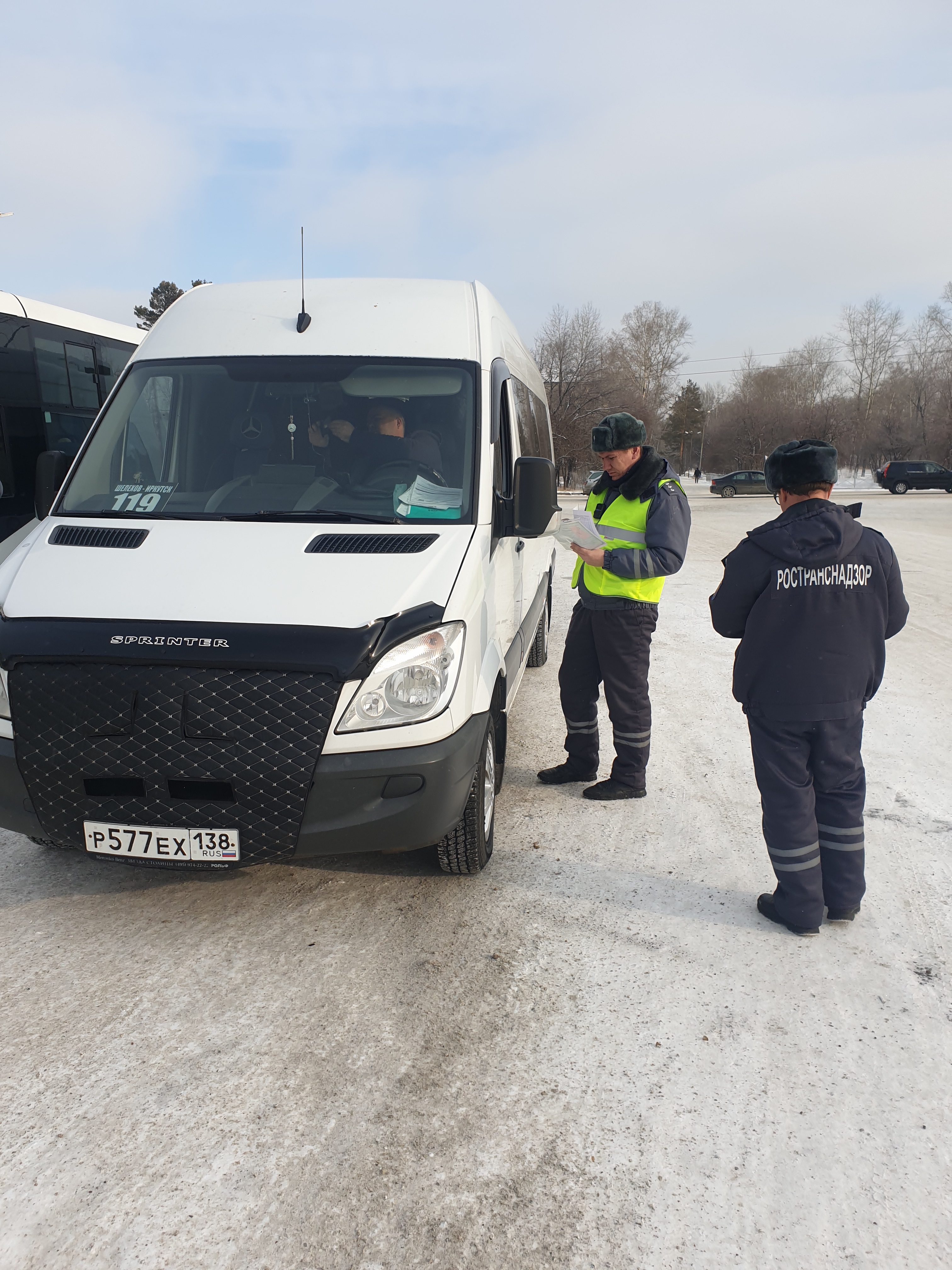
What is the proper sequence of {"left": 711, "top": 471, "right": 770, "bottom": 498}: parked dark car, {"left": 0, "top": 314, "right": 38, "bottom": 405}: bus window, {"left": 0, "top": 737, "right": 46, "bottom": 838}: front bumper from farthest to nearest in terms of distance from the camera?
{"left": 711, "top": 471, "right": 770, "bottom": 498}: parked dark car, {"left": 0, "top": 314, "right": 38, "bottom": 405}: bus window, {"left": 0, "top": 737, "right": 46, "bottom": 838}: front bumper

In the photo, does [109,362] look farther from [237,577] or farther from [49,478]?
[237,577]

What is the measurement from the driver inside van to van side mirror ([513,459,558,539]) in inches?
14.1

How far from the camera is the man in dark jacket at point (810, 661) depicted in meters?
3.22

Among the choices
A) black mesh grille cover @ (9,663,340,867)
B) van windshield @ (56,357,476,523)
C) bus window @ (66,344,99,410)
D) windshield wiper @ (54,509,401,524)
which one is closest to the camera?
black mesh grille cover @ (9,663,340,867)

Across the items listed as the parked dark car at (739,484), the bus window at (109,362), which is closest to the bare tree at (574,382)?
Answer: the parked dark car at (739,484)

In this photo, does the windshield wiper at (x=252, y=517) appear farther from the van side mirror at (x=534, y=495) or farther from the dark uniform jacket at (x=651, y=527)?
the dark uniform jacket at (x=651, y=527)

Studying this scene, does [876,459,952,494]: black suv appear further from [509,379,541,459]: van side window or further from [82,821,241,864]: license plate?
[82,821,241,864]: license plate

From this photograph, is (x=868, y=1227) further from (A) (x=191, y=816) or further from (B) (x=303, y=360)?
(B) (x=303, y=360)

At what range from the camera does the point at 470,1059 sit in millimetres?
2727

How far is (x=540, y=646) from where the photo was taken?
7801 millimetres

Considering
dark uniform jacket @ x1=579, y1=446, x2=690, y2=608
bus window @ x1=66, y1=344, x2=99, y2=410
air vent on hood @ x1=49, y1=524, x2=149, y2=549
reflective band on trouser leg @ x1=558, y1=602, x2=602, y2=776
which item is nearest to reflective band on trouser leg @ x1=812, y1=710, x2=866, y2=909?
dark uniform jacket @ x1=579, y1=446, x2=690, y2=608

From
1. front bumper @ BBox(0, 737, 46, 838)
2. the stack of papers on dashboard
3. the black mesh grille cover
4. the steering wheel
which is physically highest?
the steering wheel

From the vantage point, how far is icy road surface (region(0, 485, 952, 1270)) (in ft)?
6.97

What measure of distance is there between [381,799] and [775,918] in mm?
1666
